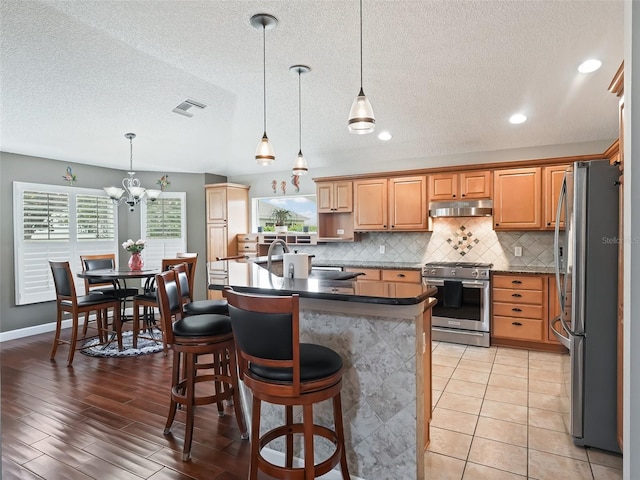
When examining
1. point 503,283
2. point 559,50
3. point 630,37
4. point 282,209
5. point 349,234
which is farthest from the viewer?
point 282,209

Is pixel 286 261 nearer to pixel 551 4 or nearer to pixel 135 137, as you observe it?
pixel 551 4

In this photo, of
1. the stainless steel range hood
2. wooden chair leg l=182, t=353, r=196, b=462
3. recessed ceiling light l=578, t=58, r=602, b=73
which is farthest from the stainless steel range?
wooden chair leg l=182, t=353, r=196, b=462

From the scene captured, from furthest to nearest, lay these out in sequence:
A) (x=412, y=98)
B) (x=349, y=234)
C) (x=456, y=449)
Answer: (x=349, y=234) → (x=412, y=98) → (x=456, y=449)

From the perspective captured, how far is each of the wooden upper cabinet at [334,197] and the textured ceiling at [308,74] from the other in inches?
26.5

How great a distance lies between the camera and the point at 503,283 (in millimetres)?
4578

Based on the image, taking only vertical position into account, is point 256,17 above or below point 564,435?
above

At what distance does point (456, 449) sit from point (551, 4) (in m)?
2.96

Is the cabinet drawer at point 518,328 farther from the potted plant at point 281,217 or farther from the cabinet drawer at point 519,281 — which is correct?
the potted plant at point 281,217

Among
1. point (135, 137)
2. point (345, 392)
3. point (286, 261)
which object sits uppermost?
point (135, 137)

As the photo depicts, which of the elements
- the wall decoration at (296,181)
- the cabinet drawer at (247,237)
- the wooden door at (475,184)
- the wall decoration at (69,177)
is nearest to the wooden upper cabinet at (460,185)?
the wooden door at (475,184)

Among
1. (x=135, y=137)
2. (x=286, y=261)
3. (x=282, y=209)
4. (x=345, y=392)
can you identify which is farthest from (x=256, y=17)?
(x=282, y=209)

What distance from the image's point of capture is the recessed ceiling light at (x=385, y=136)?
490 cm

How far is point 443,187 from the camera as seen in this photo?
16.9 ft

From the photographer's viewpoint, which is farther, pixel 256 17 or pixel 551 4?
pixel 256 17
